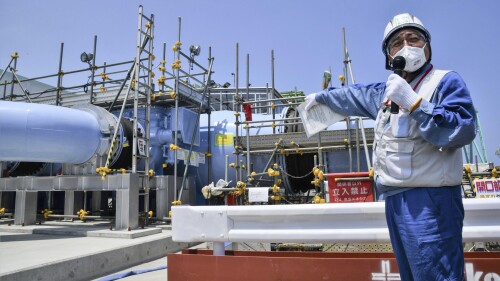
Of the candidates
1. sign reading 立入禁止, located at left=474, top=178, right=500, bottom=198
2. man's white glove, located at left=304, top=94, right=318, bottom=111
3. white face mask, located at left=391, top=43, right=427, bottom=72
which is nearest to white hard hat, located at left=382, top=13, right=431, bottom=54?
white face mask, located at left=391, top=43, right=427, bottom=72

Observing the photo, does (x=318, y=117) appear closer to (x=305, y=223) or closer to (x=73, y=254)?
(x=305, y=223)

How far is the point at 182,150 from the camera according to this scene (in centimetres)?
781

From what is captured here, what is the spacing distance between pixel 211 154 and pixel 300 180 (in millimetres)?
2339

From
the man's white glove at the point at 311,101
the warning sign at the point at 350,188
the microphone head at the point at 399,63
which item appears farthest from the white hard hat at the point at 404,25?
the warning sign at the point at 350,188

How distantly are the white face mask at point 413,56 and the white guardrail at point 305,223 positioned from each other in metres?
0.88

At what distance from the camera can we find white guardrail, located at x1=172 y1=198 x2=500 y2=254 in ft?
6.91

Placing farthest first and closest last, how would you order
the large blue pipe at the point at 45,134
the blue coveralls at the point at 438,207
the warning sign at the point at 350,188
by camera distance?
the warning sign at the point at 350,188
the large blue pipe at the point at 45,134
the blue coveralls at the point at 438,207

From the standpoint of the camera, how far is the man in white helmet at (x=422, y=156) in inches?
61.2

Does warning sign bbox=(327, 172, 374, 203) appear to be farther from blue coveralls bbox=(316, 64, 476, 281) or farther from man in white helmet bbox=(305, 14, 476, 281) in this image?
blue coveralls bbox=(316, 64, 476, 281)

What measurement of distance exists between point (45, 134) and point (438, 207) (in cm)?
581

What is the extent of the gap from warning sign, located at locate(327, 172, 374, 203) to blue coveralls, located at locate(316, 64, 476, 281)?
4.10 m

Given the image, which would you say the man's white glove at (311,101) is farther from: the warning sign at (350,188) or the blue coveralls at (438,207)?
the warning sign at (350,188)

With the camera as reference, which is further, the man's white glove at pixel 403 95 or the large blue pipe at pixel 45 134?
the large blue pipe at pixel 45 134

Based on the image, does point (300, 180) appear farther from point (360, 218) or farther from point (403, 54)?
point (403, 54)
